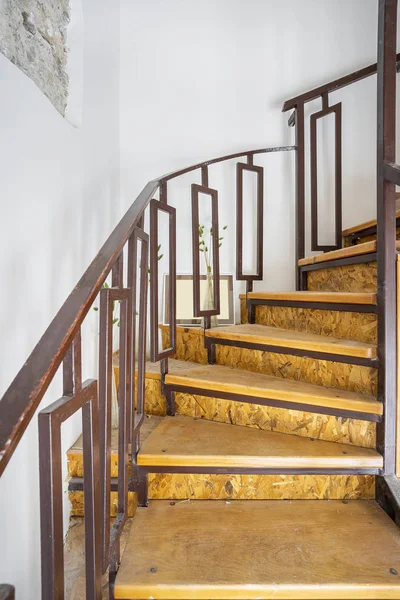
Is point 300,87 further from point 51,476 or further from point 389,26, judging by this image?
point 51,476

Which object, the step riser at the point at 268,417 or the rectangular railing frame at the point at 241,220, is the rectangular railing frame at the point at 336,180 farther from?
the step riser at the point at 268,417

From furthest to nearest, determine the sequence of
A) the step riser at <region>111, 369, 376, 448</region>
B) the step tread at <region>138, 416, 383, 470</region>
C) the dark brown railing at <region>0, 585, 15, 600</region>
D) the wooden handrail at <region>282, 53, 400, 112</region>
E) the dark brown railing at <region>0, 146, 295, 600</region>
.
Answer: the wooden handrail at <region>282, 53, 400, 112</region>, the step riser at <region>111, 369, 376, 448</region>, the step tread at <region>138, 416, 383, 470</region>, the dark brown railing at <region>0, 146, 295, 600</region>, the dark brown railing at <region>0, 585, 15, 600</region>

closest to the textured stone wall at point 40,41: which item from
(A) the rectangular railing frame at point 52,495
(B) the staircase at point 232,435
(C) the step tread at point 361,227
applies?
(B) the staircase at point 232,435

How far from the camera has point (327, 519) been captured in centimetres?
108

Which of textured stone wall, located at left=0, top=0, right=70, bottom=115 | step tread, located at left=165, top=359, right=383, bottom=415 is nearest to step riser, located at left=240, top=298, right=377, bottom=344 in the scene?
step tread, located at left=165, top=359, right=383, bottom=415

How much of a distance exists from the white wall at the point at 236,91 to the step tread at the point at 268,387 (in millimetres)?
1112

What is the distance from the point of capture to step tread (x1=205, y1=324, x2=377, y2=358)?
1267 mm

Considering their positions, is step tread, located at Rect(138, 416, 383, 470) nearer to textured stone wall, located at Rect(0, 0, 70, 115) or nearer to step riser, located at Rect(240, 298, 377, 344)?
step riser, located at Rect(240, 298, 377, 344)

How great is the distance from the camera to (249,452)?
1.16m

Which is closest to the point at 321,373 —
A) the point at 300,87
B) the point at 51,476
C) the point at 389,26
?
the point at 51,476

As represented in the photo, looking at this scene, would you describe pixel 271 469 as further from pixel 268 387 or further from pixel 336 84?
pixel 336 84

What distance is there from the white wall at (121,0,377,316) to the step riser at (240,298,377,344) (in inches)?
22.8

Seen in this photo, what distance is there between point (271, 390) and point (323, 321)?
47 centimetres

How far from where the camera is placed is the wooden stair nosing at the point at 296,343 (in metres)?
1.27
